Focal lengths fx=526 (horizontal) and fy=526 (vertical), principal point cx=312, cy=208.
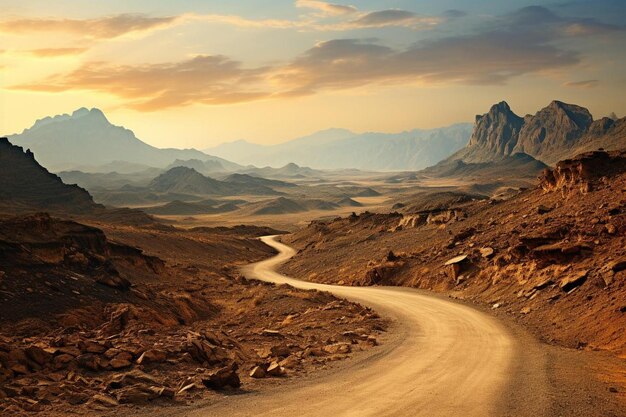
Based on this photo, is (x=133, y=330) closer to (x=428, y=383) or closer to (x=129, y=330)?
(x=129, y=330)

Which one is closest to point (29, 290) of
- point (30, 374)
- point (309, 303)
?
point (30, 374)

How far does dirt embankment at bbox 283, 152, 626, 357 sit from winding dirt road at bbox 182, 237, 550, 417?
3.20m

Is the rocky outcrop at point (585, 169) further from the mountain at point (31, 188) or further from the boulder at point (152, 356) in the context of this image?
the mountain at point (31, 188)

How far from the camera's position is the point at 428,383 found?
16469 millimetres

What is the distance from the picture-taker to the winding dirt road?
1400 cm

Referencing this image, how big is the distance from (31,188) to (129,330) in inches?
A: 5228

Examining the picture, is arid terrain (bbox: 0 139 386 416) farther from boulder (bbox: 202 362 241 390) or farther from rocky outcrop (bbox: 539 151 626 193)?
rocky outcrop (bbox: 539 151 626 193)

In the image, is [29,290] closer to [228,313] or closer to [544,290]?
[228,313]

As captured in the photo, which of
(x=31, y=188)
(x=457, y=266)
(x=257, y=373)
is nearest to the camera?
(x=257, y=373)

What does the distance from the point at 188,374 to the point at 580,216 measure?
94.6ft

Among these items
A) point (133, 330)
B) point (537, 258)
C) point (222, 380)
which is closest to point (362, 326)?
point (133, 330)

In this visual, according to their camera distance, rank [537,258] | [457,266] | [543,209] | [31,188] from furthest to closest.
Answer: [31,188], [543,209], [457,266], [537,258]

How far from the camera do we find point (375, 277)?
48.0 meters

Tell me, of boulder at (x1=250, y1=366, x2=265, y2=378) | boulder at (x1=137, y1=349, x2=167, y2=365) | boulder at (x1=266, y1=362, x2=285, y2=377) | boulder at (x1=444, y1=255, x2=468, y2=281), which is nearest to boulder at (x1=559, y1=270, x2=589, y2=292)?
boulder at (x1=444, y1=255, x2=468, y2=281)
